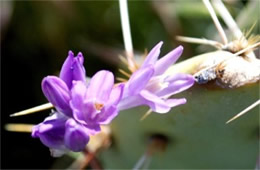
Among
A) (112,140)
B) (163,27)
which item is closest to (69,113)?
(112,140)

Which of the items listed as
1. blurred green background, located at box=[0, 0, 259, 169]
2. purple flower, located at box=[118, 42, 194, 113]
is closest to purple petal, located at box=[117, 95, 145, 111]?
purple flower, located at box=[118, 42, 194, 113]

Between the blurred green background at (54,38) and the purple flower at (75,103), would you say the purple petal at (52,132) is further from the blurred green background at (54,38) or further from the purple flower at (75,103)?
the blurred green background at (54,38)

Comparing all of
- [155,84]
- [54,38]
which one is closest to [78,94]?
[155,84]

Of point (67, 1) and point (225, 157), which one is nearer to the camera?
point (225, 157)

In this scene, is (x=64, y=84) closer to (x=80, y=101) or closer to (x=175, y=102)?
(x=80, y=101)

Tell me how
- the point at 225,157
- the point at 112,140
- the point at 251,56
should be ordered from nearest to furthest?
the point at 251,56 → the point at 225,157 → the point at 112,140

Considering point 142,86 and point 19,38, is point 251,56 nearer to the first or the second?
point 142,86
